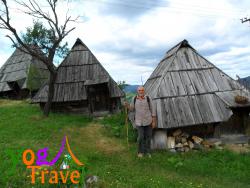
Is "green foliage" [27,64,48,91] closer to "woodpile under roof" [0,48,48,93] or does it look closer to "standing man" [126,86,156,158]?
"woodpile under roof" [0,48,48,93]

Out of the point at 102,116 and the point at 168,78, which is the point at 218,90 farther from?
the point at 102,116

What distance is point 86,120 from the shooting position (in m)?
15.7

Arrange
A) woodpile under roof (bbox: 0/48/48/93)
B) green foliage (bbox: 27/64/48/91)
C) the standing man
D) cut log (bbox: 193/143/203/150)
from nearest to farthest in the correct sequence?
the standing man, cut log (bbox: 193/143/203/150), green foliage (bbox: 27/64/48/91), woodpile under roof (bbox: 0/48/48/93)

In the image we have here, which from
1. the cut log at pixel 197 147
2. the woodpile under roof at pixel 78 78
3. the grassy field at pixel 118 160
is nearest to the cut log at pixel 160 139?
the grassy field at pixel 118 160

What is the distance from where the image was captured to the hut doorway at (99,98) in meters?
17.5

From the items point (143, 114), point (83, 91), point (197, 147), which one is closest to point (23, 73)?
point (83, 91)

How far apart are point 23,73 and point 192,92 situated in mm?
19757

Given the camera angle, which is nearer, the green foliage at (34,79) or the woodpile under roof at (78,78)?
the woodpile under roof at (78,78)

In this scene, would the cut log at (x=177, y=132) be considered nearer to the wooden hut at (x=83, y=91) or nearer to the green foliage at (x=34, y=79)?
the wooden hut at (x=83, y=91)

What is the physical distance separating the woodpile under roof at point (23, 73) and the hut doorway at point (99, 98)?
8866 mm

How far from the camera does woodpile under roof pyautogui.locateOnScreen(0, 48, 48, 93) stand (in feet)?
79.6

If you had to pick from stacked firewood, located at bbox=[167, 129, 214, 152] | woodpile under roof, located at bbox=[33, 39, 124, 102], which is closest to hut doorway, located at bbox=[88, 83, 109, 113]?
woodpile under roof, located at bbox=[33, 39, 124, 102]

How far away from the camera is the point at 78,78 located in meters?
17.7

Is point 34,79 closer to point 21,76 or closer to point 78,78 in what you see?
point 21,76
